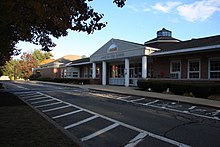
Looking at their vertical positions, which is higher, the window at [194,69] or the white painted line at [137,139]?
the window at [194,69]

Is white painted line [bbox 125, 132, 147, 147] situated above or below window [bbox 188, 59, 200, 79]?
below

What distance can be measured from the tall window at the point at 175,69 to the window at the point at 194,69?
1.23 m

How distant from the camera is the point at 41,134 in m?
6.27

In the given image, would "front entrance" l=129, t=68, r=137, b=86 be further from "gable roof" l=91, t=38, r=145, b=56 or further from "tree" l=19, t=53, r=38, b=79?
"tree" l=19, t=53, r=38, b=79

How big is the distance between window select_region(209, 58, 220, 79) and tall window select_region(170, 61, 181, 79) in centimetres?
340

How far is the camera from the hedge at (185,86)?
673 inches

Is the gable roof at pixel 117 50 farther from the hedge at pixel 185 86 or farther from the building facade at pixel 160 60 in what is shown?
the hedge at pixel 185 86

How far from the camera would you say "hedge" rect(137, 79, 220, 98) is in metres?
17.1

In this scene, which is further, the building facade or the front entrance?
the front entrance

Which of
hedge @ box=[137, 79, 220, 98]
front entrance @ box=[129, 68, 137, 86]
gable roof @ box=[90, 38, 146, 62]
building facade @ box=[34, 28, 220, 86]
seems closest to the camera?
hedge @ box=[137, 79, 220, 98]

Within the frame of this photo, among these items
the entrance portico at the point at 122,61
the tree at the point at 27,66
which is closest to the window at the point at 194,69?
the entrance portico at the point at 122,61

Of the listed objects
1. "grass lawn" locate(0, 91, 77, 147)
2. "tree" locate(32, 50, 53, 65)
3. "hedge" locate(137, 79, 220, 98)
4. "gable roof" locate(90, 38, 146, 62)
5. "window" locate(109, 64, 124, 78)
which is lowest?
"grass lawn" locate(0, 91, 77, 147)

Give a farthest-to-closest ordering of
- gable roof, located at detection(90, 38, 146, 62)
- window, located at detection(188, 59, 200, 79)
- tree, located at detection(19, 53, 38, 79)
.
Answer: tree, located at detection(19, 53, 38, 79) → gable roof, located at detection(90, 38, 146, 62) → window, located at detection(188, 59, 200, 79)

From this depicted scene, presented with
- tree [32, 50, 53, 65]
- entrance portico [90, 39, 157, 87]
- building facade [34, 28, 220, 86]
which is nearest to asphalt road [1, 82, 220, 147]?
building facade [34, 28, 220, 86]
